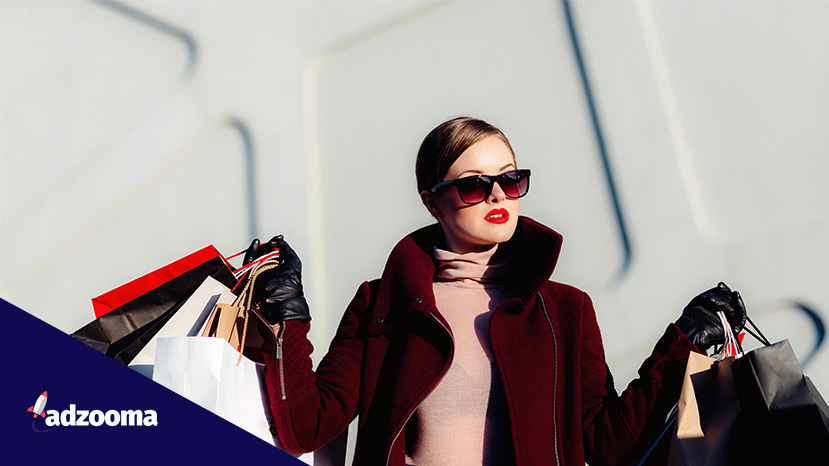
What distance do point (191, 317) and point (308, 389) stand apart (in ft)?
0.77

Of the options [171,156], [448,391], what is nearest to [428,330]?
[448,391]

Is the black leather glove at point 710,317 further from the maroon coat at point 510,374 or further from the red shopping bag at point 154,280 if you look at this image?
the red shopping bag at point 154,280

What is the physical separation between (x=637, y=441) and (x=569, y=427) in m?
0.10

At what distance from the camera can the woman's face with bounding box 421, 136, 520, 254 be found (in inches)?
49.4

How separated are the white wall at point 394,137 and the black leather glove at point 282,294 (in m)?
0.74

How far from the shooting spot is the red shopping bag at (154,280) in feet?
4.60

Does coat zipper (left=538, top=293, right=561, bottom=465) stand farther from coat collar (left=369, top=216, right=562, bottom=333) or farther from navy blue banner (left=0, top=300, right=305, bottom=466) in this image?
navy blue banner (left=0, top=300, right=305, bottom=466)

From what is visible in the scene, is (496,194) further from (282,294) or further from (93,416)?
(93,416)

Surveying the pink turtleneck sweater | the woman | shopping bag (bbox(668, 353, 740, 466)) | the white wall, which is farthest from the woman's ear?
the white wall

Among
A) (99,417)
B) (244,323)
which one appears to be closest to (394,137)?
(244,323)

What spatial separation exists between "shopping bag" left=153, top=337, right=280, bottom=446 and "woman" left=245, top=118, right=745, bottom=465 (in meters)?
0.05

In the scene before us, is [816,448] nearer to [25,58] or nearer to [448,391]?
[448,391]

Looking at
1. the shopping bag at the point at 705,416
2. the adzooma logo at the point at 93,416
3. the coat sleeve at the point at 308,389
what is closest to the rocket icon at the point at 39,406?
the adzooma logo at the point at 93,416

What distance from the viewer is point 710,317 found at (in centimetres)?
120
